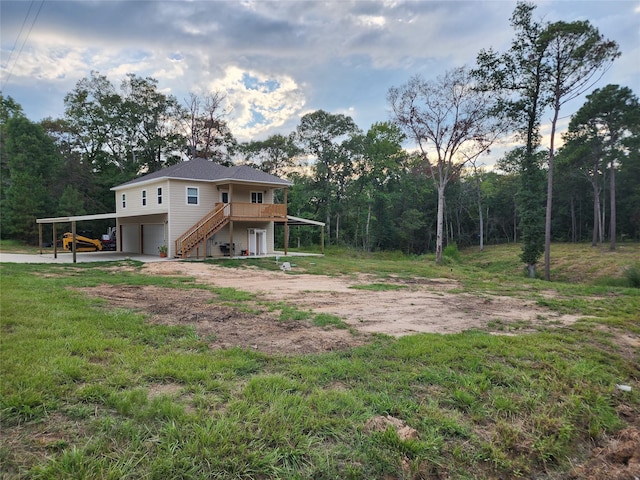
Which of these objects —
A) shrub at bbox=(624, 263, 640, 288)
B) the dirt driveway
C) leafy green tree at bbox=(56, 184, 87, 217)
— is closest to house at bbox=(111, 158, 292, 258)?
leafy green tree at bbox=(56, 184, 87, 217)

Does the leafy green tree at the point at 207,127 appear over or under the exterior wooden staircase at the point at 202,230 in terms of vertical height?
over

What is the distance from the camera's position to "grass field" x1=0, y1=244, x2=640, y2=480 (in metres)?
2.34

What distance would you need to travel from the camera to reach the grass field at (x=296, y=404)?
2.34 metres

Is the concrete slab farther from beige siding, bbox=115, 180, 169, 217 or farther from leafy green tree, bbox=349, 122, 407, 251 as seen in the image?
leafy green tree, bbox=349, 122, 407, 251

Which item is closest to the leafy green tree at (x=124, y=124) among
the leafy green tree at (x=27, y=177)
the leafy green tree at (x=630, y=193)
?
the leafy green tree at (x=27, y=177)

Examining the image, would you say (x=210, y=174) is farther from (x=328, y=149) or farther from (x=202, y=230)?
(x=328, y=149)

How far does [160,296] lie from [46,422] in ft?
18.6

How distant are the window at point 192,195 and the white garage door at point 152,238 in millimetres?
2759

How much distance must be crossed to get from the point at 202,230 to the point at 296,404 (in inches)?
672

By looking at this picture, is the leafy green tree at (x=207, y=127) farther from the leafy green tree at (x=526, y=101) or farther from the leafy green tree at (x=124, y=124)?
the leafy green tree at (x=526, y=101)

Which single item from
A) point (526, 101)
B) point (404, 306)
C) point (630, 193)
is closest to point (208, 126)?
point (526, 101)

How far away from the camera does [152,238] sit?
22.1 metres

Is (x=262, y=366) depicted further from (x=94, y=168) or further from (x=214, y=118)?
(x=94, y=168)

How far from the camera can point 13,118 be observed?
2814 cm
